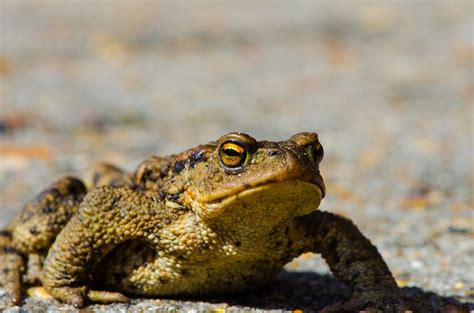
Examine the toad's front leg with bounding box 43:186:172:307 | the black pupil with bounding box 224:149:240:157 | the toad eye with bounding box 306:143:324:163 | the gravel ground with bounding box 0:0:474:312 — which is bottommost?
the toad's front leg with bounding box 43:186:172:307

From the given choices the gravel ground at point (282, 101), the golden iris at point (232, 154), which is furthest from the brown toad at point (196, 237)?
the gravel ground at point (282, 101)

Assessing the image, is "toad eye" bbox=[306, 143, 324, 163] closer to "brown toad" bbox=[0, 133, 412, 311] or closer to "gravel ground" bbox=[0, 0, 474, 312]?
"brown toad" bbox=[0, 133, 412, 311]

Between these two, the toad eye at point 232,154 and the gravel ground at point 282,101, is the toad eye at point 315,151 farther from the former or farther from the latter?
the gravel ground at point 282,101

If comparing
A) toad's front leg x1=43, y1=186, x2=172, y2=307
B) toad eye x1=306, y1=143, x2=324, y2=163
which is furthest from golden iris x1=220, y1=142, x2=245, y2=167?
toad's front leg x1=43, y1=186, x2=172, y2=307

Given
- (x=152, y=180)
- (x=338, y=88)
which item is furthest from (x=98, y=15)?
(x=152, y=180)

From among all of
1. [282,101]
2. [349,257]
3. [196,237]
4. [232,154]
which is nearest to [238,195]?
[232,154]

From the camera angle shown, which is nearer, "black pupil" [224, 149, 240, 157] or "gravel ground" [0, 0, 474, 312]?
"black pupil" [224, 149, 240, 157]

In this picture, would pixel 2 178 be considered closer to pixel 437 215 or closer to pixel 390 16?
pixel 437 215
